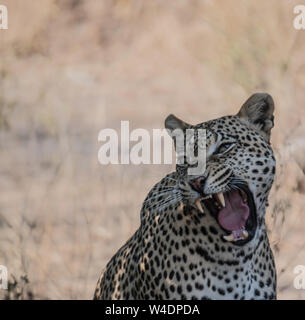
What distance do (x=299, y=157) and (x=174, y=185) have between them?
3.58 meters

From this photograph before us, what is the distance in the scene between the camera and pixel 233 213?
663 centimetres

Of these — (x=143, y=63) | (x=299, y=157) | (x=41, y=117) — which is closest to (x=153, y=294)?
(x=299, y=157)

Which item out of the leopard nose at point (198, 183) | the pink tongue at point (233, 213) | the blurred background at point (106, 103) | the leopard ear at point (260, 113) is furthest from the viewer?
the blurred background at point (106, 103)

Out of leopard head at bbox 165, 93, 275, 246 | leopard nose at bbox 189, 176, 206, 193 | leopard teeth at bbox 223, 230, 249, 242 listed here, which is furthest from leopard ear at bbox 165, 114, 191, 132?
leopard teeth at bbox 223, 230, 249, 242

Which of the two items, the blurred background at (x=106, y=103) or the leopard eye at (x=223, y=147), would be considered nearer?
the leopard eye at (x=223, y=147)

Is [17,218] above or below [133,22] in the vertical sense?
below

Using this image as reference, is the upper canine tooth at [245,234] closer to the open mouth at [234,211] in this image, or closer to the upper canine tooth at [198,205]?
the open mouth at [234,211]

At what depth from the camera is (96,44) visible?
13.7 meters

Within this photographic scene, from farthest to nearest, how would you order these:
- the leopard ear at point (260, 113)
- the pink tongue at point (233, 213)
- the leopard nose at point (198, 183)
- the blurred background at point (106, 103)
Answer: the blurred background at point (106, 103) → the leopard ear at point (260, 113) → the pink tongue at point (233, 213) → the leopard nose at point (198, 183)

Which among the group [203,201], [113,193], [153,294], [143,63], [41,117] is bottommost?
[153,294]

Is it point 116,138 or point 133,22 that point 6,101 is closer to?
point 116,138

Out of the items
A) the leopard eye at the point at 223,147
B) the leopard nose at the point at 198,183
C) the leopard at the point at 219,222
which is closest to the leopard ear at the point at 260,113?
the leopard at the point at 219,222

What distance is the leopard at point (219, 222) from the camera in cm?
661

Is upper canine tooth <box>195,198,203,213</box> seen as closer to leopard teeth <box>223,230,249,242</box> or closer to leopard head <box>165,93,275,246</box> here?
leopard head <box>165,93,275,246</box>
